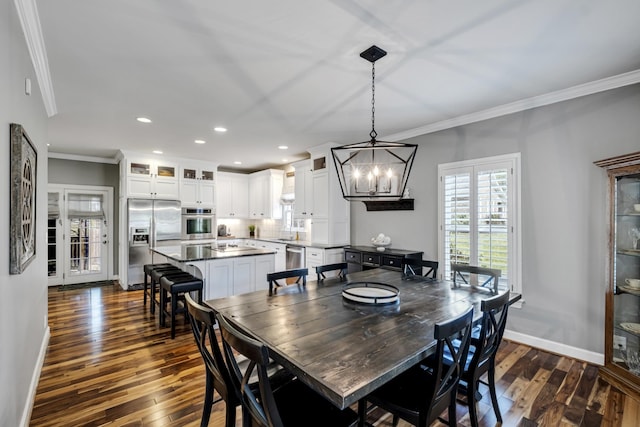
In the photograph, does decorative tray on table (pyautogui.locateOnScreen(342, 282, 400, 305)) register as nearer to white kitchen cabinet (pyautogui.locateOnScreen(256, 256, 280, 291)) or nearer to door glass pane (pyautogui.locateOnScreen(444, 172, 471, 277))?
door glass pane (pyautogui.locateOnScreen(444, 172, 471, 277))

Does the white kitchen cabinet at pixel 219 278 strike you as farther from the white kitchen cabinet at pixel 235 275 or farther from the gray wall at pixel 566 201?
the gray wall at pixel 566 201

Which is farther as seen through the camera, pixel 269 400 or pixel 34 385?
pixel 34 385

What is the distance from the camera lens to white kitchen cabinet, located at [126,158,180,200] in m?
5.84

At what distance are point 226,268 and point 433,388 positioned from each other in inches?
129

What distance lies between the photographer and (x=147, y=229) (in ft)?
19.4

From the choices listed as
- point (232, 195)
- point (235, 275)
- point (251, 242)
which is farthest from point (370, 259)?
point (232, 195)

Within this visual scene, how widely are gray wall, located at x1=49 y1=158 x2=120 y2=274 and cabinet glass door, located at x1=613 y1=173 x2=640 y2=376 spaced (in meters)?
7.88

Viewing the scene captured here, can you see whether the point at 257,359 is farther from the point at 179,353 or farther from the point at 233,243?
the point at 233,243

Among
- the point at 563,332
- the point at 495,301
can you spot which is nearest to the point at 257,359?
the point at 495,301

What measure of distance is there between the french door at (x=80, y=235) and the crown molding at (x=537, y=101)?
6458mm

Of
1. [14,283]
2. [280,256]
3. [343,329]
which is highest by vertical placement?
[14,283]

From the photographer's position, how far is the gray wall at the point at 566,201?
9.32 feet

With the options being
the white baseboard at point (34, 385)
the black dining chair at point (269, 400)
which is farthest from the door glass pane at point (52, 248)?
the black dining chair at point (269, 400)

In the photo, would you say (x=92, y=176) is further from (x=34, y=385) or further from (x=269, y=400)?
(x=269, y=400)
